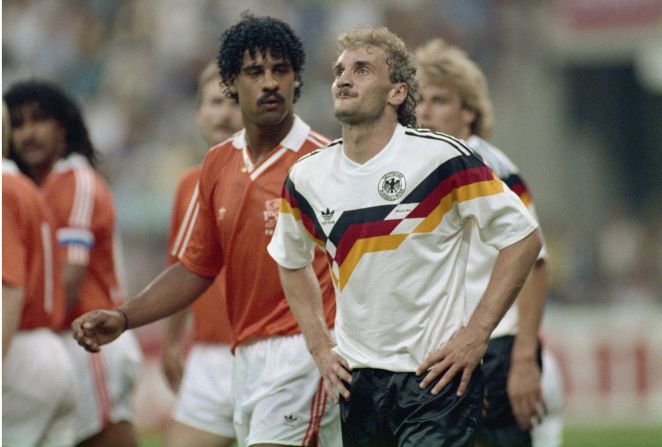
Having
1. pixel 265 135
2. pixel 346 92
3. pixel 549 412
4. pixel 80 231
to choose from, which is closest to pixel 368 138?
pixel 346 92

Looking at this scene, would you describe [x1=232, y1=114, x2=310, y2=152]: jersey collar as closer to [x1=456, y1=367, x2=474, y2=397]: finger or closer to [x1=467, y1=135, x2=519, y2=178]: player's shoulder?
[x1=467, y1=135, x2=519, y2=178]: player's shoulder

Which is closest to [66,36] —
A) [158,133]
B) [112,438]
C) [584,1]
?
[158,133]

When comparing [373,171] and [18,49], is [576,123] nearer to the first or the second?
[18,49]

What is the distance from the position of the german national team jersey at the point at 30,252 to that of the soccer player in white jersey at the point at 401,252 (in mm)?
1871

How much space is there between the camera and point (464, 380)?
5141mm

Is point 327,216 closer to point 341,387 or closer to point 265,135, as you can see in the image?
point 341,387

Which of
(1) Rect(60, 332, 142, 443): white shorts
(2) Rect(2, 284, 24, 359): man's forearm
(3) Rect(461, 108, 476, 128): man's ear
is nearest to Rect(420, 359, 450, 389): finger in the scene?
(2) Rect(2, 284, 24, 359): man's forearm

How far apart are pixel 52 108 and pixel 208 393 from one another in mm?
2080

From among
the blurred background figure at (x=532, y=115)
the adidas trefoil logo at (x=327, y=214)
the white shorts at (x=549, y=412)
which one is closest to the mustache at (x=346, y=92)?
the adidas trefoil logo at (x=327, y=214)

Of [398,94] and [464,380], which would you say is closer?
[464,380]

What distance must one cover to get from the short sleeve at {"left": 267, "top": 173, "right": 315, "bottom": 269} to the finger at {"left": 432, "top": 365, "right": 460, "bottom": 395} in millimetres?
882

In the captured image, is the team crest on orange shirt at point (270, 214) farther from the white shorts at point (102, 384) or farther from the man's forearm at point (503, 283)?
the white shorts at point (102, 384)

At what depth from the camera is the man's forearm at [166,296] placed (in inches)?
245

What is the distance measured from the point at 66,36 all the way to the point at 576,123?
907cm
